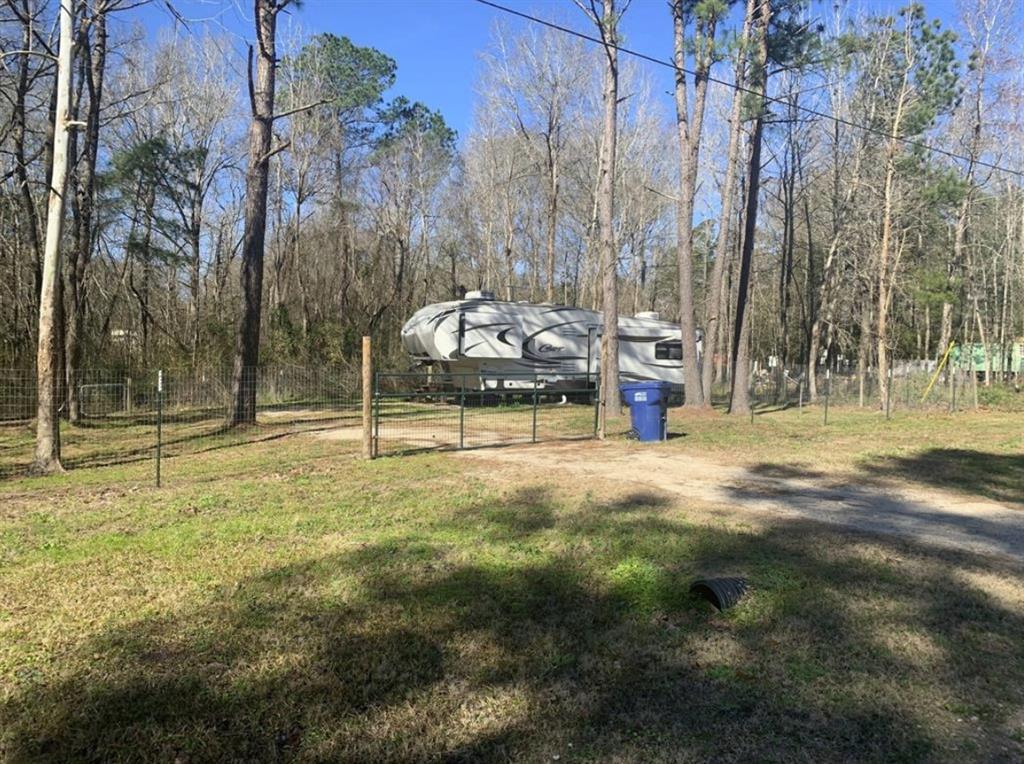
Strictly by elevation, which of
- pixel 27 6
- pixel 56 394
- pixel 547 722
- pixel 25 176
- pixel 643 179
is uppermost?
pixel 643 179

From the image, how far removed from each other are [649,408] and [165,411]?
1037 centimetres

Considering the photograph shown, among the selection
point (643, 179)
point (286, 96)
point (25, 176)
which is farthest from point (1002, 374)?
point (25, 176)

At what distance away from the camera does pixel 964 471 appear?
9.45 meters

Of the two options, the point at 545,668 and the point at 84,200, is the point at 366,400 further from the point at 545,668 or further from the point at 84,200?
the point at 84,200

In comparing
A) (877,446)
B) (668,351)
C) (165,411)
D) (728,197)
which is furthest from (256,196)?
(668,351)

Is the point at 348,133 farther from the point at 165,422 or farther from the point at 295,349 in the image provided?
the point at 165,422

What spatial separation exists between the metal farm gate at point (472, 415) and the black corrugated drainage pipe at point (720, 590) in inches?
210

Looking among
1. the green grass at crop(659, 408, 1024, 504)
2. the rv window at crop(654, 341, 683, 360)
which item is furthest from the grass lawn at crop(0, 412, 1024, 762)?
the rv window at crop(654, 341, 683, 360)

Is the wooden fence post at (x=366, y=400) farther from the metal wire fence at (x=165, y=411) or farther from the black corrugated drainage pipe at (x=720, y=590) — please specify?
the black corrugated drainage pipe at (x=720, y=590)

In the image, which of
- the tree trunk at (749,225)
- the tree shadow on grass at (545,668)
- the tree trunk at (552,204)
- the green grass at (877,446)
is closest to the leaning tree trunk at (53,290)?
the tree shadow on grass at (545,668)

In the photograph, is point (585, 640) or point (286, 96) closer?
point (585, 640)

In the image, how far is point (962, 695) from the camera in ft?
10.2

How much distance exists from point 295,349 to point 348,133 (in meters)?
11.7

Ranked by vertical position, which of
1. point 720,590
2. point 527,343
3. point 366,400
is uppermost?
point 527,343
